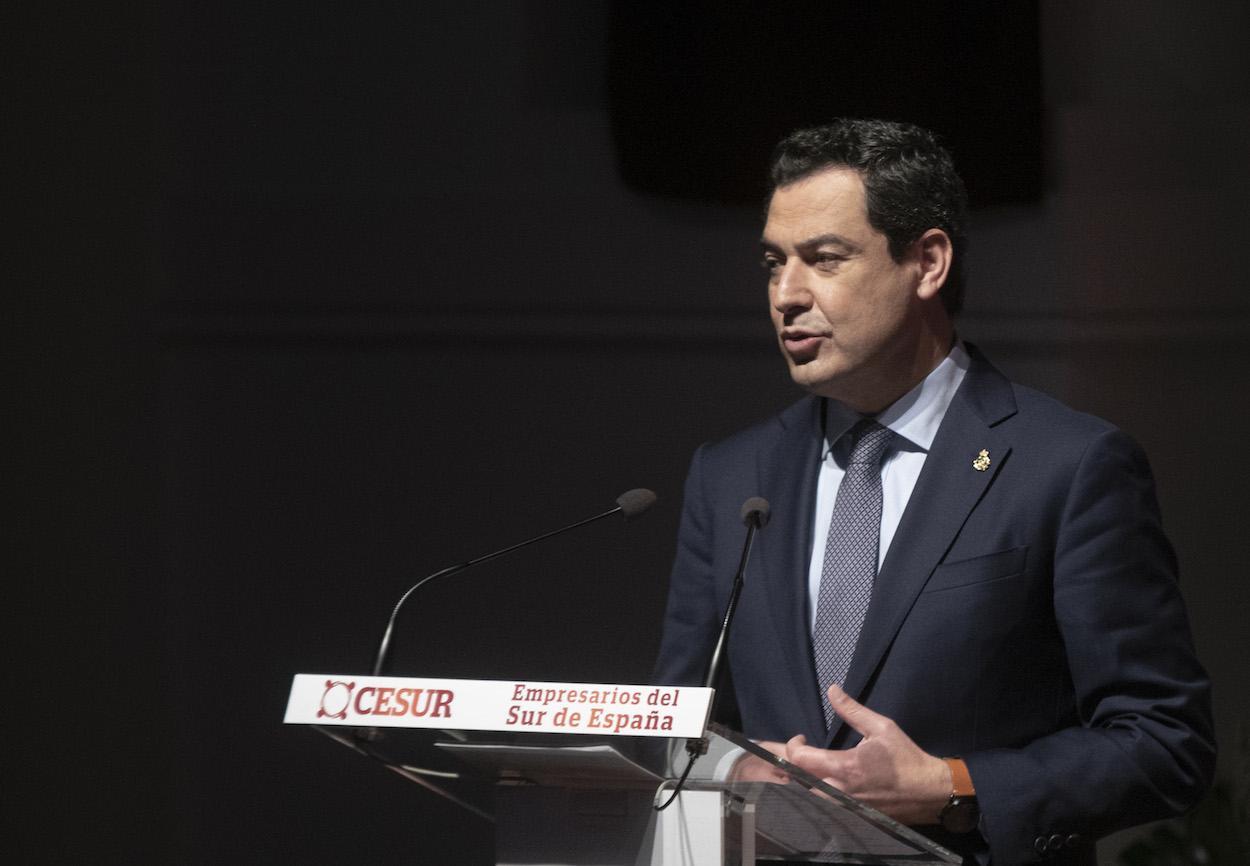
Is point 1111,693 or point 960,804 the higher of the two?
point 1111,693

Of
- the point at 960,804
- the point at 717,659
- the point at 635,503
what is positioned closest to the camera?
the point at 717,659

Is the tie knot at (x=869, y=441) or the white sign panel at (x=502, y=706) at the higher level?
the tie knot at (x=869, y=441)

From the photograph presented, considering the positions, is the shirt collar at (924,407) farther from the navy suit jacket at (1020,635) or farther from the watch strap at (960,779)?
the watch strap at (960,779)

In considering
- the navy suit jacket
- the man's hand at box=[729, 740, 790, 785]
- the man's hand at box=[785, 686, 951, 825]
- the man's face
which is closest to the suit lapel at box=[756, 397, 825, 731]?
the navy suit jacket

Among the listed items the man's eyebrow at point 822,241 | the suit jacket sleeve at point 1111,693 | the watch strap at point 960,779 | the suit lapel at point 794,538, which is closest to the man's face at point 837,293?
the man's eyebrow at point 822,241

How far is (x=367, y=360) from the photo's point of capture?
12.5ft

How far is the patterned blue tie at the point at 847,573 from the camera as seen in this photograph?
7.49 ft

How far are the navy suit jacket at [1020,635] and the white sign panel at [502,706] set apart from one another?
0.61 meters

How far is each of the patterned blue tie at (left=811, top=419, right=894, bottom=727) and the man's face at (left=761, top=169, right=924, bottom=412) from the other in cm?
15

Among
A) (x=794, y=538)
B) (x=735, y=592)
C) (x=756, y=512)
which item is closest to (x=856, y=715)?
(x=735, y=592)

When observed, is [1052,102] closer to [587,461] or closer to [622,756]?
[587,461]

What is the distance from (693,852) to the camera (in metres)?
1.63

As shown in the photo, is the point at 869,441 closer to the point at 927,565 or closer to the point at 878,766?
the point at 927,565

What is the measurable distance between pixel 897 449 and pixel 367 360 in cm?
173
